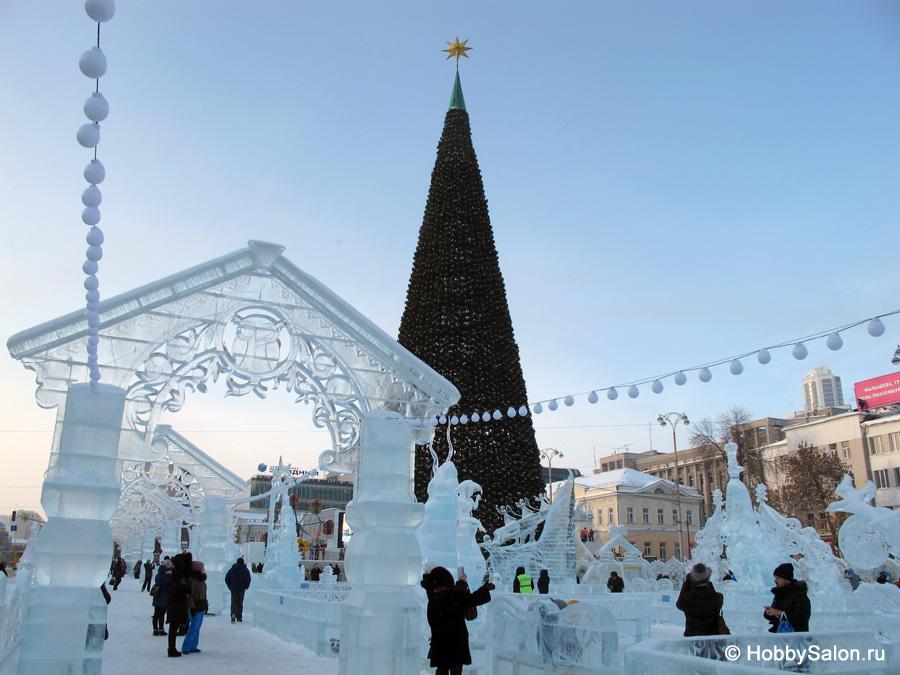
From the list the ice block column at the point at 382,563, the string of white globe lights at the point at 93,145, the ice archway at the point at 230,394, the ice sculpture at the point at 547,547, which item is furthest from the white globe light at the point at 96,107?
the ice sculpture at the point at 547,547

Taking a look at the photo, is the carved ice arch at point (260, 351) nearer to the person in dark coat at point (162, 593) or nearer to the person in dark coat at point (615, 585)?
the person in dark coat at point (162, 593)

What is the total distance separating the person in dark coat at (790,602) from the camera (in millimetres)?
6227

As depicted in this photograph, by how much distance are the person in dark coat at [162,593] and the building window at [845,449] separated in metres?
46.0

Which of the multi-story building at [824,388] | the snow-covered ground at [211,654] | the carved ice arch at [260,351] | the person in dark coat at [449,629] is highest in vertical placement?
the multi-story building at [824,388]

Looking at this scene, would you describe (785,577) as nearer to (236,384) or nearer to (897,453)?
(236,384)

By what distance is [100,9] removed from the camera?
369 centimetres

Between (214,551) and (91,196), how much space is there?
15.0 metres

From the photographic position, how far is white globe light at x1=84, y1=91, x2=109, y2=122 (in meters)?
4.22

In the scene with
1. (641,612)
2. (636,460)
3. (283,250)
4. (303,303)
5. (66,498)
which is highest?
(636,460)

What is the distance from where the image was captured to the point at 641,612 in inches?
432

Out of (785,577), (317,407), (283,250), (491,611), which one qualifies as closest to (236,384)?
(317,407)

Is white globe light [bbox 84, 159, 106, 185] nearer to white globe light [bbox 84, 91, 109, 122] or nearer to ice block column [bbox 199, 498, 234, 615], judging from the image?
white globe light [bbox 84, 91, 109, 122]

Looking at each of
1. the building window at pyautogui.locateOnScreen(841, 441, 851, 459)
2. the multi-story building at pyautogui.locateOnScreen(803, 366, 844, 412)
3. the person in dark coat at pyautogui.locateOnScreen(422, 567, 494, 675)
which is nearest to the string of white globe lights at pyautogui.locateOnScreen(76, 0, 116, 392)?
the person in dark coat at pyautogui.locateOnScreen(422, 567, 494, 675)

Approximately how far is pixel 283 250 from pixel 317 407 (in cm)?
190
